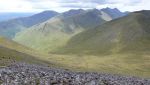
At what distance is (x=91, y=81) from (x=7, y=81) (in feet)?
29.0

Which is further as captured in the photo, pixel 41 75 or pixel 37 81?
pixel 41 75

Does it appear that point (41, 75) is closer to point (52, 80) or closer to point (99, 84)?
point (52, 80)

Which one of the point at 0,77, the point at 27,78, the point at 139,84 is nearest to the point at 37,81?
the point at 27,78

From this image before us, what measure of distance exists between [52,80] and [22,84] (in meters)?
3.22

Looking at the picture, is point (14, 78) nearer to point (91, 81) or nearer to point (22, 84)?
point (22, 84)

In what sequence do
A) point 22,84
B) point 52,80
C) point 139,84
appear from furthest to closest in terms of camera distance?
point 139,84
point 52,80
point 22,84

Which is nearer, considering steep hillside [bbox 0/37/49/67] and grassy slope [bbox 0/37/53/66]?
steep hillside [bbox 0/37/49/67]

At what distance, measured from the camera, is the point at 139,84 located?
44.2 m

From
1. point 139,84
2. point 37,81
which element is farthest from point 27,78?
point 139,84

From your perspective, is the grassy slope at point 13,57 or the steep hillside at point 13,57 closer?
the steep hillside at point 13,57

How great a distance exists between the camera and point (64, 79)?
33.5 m

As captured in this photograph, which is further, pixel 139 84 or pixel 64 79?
pixel 139 84

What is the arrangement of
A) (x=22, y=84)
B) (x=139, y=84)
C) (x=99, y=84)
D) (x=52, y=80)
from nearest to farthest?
(x=22, y=84)
(x=52, y=80)
(x=99, y=84)
(x=139, y=84)

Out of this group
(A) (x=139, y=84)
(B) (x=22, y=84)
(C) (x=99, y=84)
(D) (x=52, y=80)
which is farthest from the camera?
(A) (x=139, y=84)
